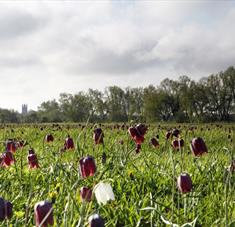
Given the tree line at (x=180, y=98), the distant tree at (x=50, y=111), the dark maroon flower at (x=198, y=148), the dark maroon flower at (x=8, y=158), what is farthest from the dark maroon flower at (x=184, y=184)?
the distant tree at (x=50, y=111)

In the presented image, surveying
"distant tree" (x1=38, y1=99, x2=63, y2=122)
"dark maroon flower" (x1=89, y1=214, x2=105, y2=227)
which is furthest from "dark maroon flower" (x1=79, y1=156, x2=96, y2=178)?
"distant tree" (x1=38, y1=99, x2=63, y2=122)

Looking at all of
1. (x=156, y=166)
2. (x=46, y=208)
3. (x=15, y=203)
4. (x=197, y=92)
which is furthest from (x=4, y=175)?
(x=197, y=92)

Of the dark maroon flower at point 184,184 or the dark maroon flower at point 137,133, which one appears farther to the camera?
the dark maroon flower at point 137,133

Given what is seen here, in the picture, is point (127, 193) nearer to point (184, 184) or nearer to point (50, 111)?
point (184, 184)

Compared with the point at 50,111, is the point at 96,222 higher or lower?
lower

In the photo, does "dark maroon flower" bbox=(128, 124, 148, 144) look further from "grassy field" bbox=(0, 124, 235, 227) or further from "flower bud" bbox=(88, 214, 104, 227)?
"flower bud" bbox=(88, 214, 104, 227)

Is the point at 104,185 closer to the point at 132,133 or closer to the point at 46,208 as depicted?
the point at 46,208

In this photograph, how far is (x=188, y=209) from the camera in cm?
327

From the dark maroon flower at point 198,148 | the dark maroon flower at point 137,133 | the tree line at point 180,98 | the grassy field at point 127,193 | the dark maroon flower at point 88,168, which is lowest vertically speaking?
the grassy field at point 127,193

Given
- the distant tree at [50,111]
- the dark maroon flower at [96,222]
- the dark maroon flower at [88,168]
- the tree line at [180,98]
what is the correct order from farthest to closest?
1. the distant tree at [50,111]
2. the tree line at [180,98]
3. the dark maroon flower at [88,168]
4. the dark maroon flower at [96,222]

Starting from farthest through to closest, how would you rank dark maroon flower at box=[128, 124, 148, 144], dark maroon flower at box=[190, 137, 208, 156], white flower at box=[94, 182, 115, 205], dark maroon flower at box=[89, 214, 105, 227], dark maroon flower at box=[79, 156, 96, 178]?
dark maroon flower at box=[128, 124, 148, 144] → dark maroon flower at box=[190, 137, 208, 156] → dark maroon flower at box=[79, 156, 96, 178] → white flower at box=[94, 182, 115, 205] → dark maroon flower at box=[89, 214, 105, 227]

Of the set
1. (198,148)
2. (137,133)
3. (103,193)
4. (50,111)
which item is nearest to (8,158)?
(137,133)

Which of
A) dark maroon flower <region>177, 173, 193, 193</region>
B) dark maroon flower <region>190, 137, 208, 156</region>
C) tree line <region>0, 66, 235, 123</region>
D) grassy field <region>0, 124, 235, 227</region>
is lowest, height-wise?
grassy field <region>0, 124, 235, 227</region>

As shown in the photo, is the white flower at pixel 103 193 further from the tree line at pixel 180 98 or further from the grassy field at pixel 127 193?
the tree line at pixel 180 98
